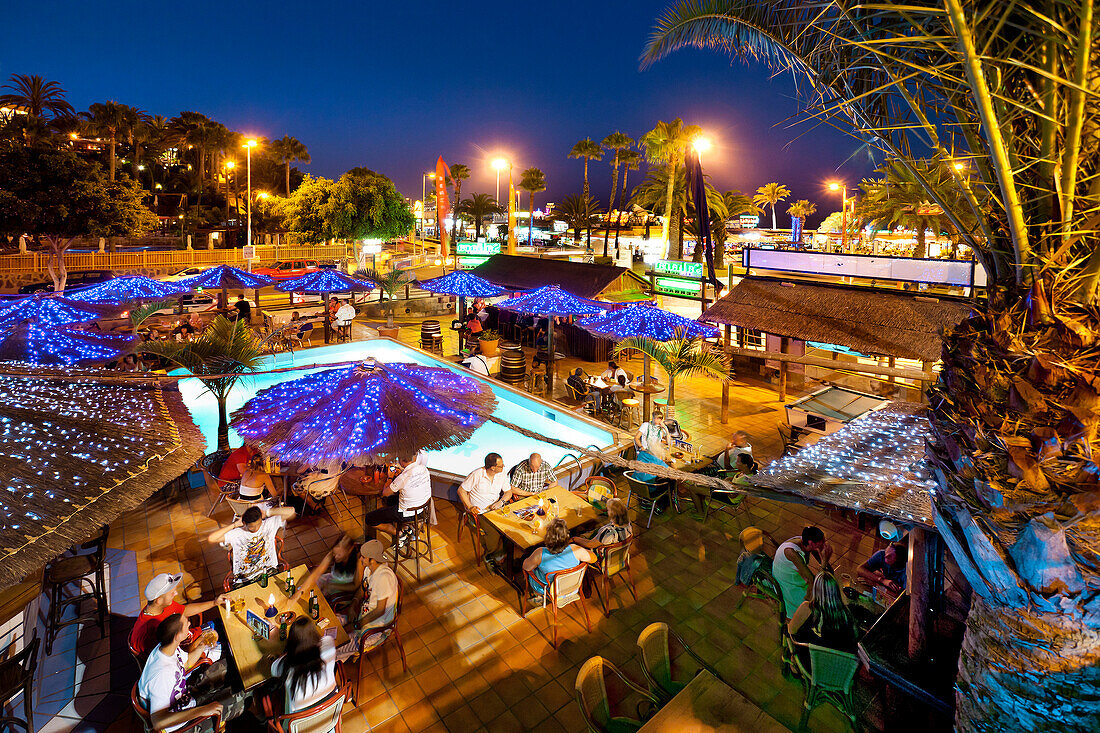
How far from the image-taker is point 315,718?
13.3 feet

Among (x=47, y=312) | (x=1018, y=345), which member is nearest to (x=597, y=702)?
(x=1018, y=345)

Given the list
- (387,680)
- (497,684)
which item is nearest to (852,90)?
(497,684)

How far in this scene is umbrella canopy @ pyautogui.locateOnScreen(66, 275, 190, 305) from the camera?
14664 millimetres

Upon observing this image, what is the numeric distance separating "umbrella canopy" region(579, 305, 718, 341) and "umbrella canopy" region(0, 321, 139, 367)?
27.7 feet

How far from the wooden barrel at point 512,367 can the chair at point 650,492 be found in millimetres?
5937

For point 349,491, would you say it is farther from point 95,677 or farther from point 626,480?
point 626,480

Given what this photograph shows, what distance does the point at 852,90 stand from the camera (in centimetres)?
320

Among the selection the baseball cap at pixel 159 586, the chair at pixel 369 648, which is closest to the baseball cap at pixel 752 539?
the chair at pixel 369 648

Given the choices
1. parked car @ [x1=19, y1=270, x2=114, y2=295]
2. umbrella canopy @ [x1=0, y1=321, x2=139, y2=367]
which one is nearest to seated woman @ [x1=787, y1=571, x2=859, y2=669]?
umbrella canopy @ [x1=0, y1=321, x2=139, y2=367]

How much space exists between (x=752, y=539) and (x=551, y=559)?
2150 mm

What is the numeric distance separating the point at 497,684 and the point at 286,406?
3900 mm

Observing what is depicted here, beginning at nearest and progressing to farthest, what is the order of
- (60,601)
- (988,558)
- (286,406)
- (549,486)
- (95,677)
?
(988,558) → (95,677) → (60,601) → (286,406) → (549,486)

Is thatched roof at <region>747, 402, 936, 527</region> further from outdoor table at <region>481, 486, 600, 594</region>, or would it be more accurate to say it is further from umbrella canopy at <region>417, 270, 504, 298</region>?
umbrella canopy at <region>417, 270, 504, 298</region>

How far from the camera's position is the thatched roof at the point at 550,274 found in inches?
709
